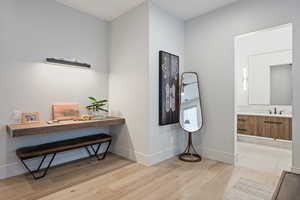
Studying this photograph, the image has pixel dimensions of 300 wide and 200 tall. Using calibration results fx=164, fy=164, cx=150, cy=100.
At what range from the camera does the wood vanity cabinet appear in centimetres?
381

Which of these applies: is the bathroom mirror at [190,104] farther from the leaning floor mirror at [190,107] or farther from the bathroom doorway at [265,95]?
the bathroom doorway at [265,95]

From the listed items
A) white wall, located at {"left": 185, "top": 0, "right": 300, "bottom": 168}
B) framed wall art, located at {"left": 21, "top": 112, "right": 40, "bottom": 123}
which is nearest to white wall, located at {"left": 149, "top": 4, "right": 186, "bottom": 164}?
white wall, located at {"left": 185, "top": 0, "right": 300, "bottom": 168}

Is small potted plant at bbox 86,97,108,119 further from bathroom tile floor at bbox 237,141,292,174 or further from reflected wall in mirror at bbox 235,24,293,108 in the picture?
reflected wall in mirror at bbox 235,24,293,108

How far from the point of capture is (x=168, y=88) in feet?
10.3

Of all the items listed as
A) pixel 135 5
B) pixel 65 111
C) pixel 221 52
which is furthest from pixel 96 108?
pixel 221 52

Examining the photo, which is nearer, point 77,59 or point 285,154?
point 77,59

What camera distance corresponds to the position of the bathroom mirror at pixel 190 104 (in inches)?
124

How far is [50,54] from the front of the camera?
9.16 feet

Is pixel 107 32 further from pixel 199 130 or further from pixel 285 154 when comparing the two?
pixel 285 154

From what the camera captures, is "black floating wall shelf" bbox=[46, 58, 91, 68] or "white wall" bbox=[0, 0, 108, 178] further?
"black floating wall shelf" bbox=[46, 58, 91, 68]

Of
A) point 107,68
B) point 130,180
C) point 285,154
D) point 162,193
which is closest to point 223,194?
point 162,193

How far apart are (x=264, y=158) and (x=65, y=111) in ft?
12.6

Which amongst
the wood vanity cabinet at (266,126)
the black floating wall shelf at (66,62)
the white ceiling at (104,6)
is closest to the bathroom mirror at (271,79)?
the wood vanity cabinet at (266,126)

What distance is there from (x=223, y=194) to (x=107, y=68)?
3062 mm
